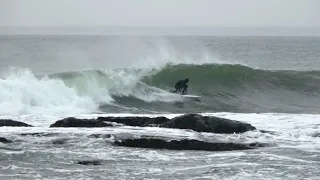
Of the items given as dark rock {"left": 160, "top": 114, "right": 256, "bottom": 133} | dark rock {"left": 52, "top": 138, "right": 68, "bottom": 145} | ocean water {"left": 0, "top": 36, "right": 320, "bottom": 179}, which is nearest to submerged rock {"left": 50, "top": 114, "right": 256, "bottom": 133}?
dark rock {"left": 160, "top": 114, "right": 256, "bottom": 133}

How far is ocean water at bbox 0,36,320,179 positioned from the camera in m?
10.9

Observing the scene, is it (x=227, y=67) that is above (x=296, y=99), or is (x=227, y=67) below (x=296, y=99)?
above

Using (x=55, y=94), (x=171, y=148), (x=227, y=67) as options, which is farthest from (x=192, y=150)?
(x=227, y=67)

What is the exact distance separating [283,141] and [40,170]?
248 inches

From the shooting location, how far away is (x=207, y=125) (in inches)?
576

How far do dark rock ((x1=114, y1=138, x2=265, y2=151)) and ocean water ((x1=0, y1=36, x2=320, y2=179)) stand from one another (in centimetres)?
36

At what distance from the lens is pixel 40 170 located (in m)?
10.7

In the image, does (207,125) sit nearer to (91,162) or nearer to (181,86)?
(91,162)

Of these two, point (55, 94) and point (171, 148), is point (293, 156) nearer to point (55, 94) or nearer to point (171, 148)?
Answer: point (171, 148)

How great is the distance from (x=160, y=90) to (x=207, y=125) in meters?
14.3

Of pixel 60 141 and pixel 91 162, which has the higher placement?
pixel 60 141

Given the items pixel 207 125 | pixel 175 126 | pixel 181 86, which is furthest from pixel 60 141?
pixel 181 86

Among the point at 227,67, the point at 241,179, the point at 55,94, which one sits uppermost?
the point at 227,67

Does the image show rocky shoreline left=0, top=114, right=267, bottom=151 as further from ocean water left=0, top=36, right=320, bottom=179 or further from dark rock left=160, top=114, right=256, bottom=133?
ocean water left=0, top=36, right=320, bottom=179
